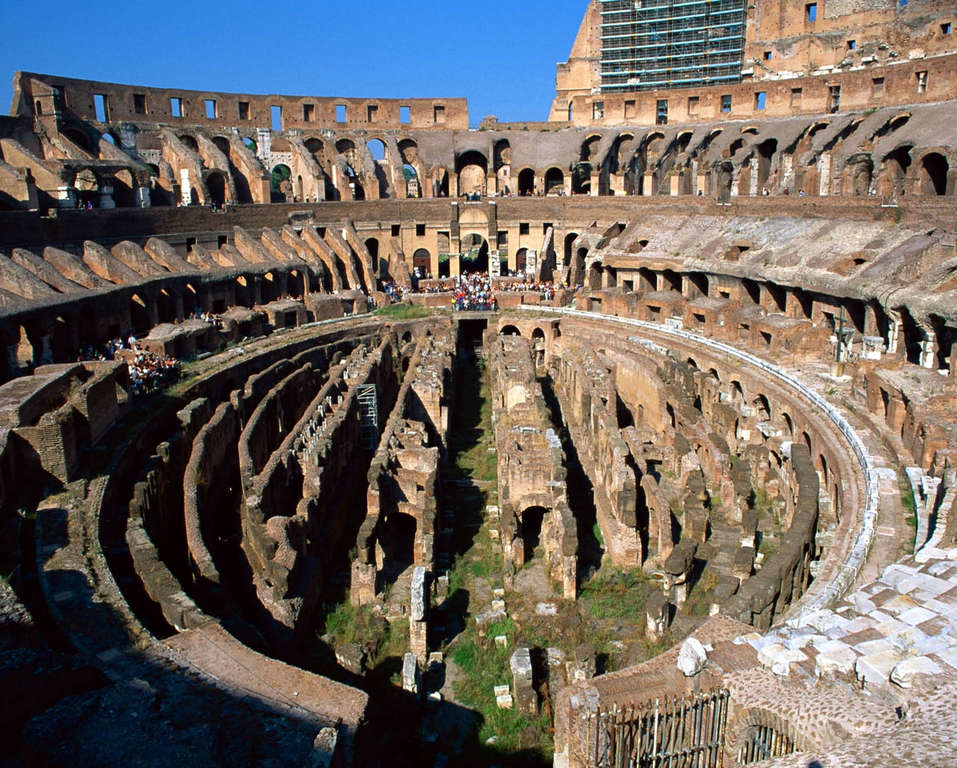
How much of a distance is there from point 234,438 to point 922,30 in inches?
1422

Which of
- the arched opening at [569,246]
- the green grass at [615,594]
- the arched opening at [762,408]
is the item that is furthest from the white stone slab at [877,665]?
the arched opening at [569,246]

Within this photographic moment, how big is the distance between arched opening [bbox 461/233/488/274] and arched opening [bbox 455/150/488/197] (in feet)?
9.41

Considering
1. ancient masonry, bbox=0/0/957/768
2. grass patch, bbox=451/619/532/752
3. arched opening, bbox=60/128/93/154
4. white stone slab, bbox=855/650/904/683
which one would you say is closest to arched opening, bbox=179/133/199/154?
ancient masonry, bbox=0/0/957/768

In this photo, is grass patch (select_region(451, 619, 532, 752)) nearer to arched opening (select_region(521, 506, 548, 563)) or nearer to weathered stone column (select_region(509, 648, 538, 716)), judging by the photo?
weathered stone column (select_region(509, 648, 538, 716))

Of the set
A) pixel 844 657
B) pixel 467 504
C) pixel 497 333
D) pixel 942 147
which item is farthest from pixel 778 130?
pixel 844 657

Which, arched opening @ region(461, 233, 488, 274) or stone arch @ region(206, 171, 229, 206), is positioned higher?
stone arch @ region(206, 171, 229, 206)

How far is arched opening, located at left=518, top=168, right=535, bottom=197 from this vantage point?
46.0 meters

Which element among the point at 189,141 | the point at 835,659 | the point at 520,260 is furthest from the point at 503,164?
the point at 835,659

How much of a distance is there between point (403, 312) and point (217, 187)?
45.9 feet

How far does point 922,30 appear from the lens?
36.7 m

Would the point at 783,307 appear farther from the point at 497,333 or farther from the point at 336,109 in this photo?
the point at 336,109

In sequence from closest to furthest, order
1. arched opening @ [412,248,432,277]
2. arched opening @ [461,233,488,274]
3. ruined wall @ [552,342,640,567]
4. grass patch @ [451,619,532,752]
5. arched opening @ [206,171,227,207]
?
grass patch @ [451,619,532,752]
ruined wall @ [552,342,640,567]
arched opening @ [206,171,227,207]
arched opening @ [412,248,432,277]
arched opening @ [461,233,488,274]

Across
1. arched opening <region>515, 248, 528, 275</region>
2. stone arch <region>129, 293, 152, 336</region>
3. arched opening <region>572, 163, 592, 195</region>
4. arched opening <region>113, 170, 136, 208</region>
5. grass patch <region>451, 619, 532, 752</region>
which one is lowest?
grass patch <region>451, 619, 532, 752</region>

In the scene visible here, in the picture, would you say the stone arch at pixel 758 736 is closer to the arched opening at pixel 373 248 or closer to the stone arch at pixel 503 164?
the arched opening at pixel 373 248
